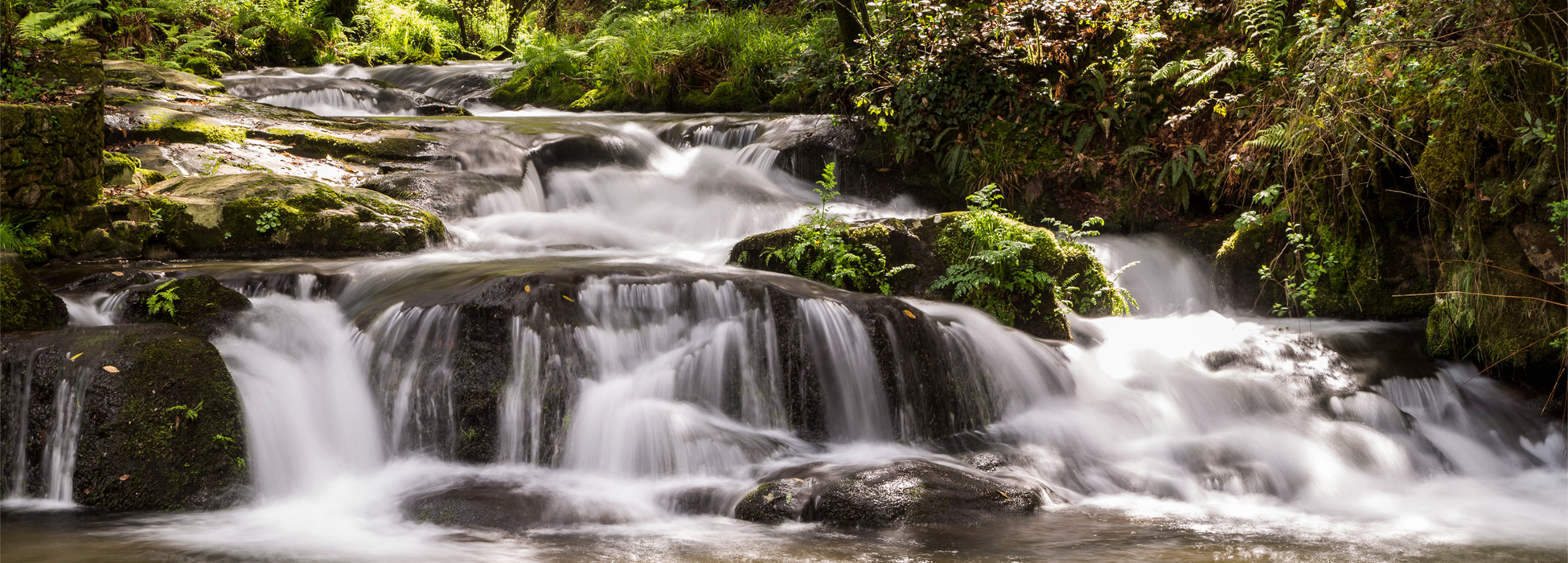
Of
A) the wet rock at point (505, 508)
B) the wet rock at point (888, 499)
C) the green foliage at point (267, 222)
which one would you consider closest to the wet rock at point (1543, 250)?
the wet rock at point (888, 499)

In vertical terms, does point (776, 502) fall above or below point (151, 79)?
below

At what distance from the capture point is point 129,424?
13.7 feet

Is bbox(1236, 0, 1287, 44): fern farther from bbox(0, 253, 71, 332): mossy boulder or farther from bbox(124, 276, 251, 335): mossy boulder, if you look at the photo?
bbox(0, 253, 71, 332): mossy boulder

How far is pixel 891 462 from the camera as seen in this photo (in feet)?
14.7

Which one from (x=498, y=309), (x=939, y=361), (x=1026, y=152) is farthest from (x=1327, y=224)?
(x=498, y=309)

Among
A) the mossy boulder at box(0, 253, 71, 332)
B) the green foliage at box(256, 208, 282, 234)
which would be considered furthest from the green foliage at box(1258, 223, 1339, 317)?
the mossy boulder at box(0, 253, 71, 332)

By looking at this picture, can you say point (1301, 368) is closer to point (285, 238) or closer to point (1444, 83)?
point (1444, 83)

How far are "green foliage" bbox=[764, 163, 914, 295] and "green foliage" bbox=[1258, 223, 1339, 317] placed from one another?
2908 mm

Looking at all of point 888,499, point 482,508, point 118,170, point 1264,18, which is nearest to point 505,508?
point 482,508

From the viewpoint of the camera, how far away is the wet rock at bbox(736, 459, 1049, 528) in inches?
157

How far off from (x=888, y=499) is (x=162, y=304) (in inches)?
168

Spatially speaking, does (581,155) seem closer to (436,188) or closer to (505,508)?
(436,188)

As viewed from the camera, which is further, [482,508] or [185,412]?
[185,412]

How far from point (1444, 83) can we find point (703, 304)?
4.71 metres
